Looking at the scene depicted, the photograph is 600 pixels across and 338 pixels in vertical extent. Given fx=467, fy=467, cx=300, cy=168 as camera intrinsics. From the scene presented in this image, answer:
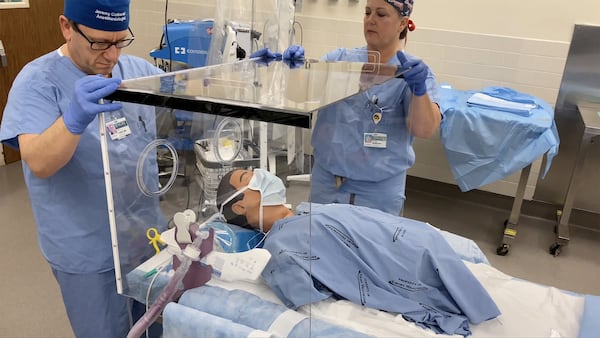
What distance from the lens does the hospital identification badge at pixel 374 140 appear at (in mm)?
1637

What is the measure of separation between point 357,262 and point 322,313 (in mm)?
196

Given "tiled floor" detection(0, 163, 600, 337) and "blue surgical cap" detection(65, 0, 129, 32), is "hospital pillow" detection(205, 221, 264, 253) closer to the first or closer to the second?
"blue surgical cap" detection(65, 0, 129, 32)

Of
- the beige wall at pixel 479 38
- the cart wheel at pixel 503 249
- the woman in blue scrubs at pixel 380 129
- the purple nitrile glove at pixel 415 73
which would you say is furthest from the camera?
the beige wall at pixel 479 38

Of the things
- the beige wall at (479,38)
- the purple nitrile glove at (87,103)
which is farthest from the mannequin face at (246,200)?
the beige wall at (479,38)

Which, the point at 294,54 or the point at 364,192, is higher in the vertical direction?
the point at 294,54

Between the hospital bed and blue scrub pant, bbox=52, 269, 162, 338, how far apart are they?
0.12 m

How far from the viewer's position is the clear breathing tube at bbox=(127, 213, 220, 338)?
1142 mm

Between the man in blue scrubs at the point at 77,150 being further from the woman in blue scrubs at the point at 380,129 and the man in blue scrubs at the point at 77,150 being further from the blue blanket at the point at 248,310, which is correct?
Answer: the woman in blue scrubs at the point at 380,129

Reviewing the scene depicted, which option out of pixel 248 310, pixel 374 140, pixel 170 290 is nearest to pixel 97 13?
pixel 170 290

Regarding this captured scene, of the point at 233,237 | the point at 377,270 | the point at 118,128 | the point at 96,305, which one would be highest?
the point at 118,128

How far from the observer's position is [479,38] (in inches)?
121

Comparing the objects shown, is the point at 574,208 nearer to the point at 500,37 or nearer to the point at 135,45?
the point at 500,37

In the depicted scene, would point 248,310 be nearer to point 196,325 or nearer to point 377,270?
point 196,325

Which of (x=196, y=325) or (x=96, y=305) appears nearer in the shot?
(x=196, y=325)
